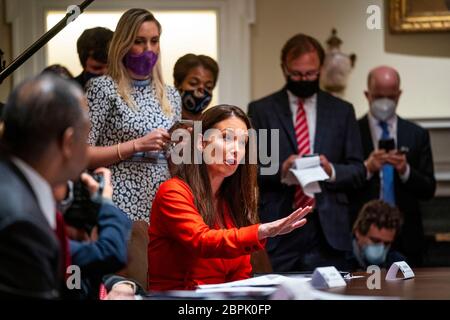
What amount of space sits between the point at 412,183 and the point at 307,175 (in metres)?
1.08

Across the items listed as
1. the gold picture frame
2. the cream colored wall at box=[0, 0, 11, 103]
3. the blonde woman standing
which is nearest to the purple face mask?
the blonde woman standing

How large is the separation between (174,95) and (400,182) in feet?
5.97

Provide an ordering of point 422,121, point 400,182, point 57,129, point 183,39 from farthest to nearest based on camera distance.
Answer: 1. point 422,121
2. point 400,182
3. point 183,39
4. point 57,129

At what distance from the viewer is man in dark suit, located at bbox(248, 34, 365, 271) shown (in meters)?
4.50

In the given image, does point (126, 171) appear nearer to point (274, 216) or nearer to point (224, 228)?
point (224, 228)

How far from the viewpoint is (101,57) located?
3840 millimetres

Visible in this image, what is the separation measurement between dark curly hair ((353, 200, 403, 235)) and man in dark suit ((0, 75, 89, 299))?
2.63 m

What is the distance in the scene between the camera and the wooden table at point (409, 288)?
314 centimetres

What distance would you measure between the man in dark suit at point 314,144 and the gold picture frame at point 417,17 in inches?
46.3

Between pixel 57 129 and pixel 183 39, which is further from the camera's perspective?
pixel 183 39

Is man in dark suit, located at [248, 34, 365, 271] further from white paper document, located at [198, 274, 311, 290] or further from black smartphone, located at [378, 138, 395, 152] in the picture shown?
white paper document, located at [198, 274, 311, 290]

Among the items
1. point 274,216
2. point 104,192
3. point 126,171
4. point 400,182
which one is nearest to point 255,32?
point 400,182

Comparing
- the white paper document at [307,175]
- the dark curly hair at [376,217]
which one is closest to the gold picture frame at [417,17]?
the dark curly hair at [376,217]

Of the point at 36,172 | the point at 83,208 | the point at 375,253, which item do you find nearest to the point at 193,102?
the point at 83,208
